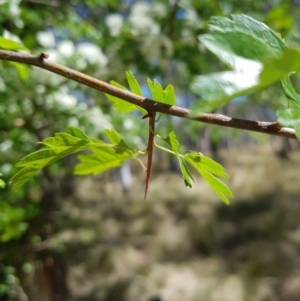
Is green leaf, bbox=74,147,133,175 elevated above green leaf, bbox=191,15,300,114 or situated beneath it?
situated beneath

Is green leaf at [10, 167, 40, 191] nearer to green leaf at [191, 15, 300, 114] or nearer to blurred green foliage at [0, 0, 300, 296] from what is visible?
green leaf at [191, 15, 300, 114]

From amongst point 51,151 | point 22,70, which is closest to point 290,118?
point 51,151

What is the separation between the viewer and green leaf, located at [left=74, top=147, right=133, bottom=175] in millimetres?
283

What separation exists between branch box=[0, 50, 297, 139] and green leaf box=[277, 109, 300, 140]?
0.06ft

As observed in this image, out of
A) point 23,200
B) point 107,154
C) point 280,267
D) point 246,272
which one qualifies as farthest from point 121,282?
point 107,154

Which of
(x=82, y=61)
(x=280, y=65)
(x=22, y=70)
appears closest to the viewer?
(x=280, y=65)

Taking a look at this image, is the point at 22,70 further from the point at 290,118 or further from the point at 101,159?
the point at 290,118

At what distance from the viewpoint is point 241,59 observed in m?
0.15

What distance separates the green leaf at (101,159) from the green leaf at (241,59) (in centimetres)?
13

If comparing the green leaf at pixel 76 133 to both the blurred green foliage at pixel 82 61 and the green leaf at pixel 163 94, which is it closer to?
the green leaf at pixel 163 94

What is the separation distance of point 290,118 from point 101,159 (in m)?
0.15

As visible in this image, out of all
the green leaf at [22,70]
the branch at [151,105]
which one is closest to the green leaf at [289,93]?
the branch at [151,105]

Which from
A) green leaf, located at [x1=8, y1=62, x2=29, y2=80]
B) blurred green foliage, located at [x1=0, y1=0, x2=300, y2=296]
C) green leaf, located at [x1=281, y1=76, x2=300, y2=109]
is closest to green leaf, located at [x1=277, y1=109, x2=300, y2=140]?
green leaf, located at [x1=281, y1=76, x2=300, y2=109]

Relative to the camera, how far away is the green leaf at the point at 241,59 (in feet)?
0.42
